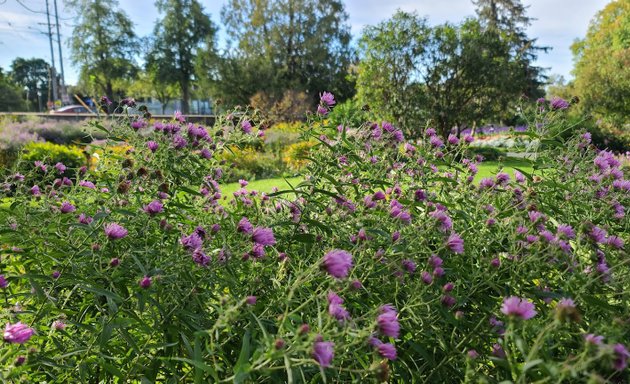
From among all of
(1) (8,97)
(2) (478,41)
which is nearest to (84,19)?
(1) (8,97)

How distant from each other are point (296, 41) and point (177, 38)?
37.0 feet

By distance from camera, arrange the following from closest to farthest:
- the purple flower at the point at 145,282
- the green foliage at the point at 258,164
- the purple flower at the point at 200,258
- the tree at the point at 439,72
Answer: the purple flower at the point at 145,282 < the purple flower at the point at 200,258 < the green foliage at the point at 258,164 < the tree at the point at 439,72

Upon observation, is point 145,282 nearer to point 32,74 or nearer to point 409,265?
point 409,265

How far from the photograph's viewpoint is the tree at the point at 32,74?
74.4 meters

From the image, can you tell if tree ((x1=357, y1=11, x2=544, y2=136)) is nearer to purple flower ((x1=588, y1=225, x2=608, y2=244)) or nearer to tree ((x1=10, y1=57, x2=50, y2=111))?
purple flower ((x1=588, y1=225, x2=608, y2=244))

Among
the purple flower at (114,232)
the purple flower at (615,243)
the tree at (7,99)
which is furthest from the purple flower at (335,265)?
the tree at (7,99)

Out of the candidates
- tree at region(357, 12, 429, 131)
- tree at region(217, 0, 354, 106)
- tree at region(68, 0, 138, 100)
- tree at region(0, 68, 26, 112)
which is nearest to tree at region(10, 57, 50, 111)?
Result: tree at region(0, 68, 26, 112)

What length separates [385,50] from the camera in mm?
13680

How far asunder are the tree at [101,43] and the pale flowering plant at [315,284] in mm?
36928

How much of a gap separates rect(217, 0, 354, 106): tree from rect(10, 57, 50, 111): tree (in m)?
57.2

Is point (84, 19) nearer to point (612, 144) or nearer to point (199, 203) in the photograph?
point (612, 144)

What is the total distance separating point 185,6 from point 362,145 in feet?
128

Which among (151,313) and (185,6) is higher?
(185,6)

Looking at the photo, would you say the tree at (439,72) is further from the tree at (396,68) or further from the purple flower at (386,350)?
the purple flower at (386,350)
